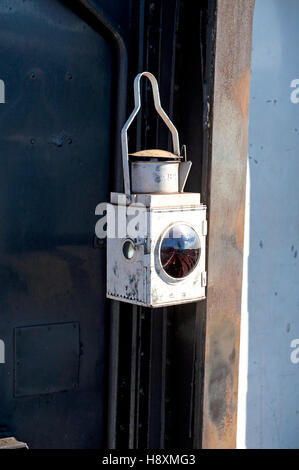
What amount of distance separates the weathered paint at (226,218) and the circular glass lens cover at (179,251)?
0.62 feet

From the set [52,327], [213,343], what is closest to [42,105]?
[52,327]

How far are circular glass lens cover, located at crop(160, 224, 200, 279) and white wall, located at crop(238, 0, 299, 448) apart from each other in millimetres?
1159

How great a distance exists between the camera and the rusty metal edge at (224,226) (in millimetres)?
2379

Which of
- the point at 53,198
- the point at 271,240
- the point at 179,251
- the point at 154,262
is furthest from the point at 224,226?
the point at 271,240

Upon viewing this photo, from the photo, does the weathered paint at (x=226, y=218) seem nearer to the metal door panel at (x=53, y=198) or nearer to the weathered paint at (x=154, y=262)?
the weathered paint at (x=154, y=262)

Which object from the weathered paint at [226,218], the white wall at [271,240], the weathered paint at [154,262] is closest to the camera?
the weathered paint at [154,262]

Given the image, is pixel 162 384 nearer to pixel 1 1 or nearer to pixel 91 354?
pixel 91 354

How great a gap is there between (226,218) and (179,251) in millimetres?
328

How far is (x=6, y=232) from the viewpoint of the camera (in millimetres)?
2422

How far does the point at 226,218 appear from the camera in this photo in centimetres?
244

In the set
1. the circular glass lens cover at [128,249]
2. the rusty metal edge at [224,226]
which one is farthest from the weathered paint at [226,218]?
the circular glass lens cover at [128,249]

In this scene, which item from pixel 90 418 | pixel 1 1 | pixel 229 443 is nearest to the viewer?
pixel 1 1

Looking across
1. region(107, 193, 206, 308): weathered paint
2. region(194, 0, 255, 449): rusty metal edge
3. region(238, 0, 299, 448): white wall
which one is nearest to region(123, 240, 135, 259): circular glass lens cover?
region(107, 193, 206, 308): weathered paint

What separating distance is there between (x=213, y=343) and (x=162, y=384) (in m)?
0.29
